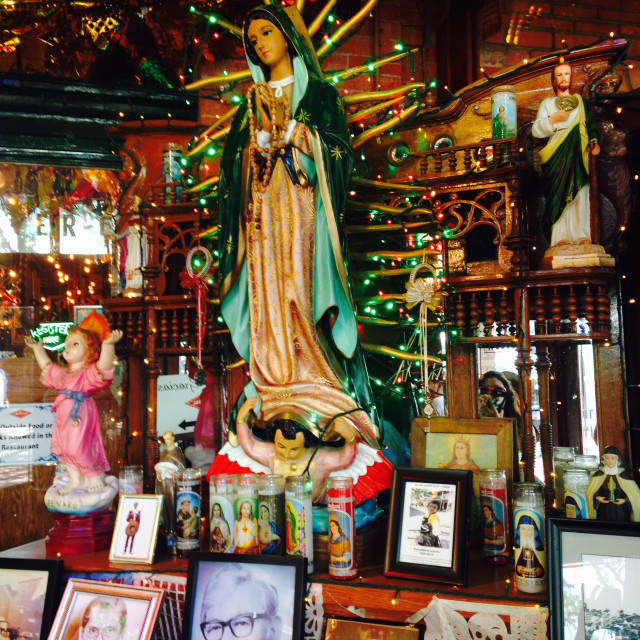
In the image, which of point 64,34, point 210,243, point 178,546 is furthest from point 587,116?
point 64,34

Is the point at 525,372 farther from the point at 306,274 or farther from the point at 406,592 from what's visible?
the point at 406,592

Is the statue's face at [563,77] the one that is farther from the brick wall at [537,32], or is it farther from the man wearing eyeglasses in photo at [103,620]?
the man wearing eyeglasses in photo at [103,620]

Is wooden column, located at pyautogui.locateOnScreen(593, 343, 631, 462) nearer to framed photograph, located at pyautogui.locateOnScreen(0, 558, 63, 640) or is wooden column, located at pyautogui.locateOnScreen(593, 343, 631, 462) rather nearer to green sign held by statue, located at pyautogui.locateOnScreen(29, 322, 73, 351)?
framed photograph, located at pyautogui.locateOnScreen(0, 558, 63, 640)

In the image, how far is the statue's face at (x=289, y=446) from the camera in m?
2.32

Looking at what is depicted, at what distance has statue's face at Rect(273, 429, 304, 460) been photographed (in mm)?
2324

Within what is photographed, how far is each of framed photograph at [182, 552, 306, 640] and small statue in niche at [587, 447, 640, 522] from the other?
0.80 meters

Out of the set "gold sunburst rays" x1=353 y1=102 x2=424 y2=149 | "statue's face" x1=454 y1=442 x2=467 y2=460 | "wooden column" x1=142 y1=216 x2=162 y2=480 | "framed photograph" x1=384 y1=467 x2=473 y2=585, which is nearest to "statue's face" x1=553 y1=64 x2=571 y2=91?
"gold sunburst rays" x1=353 y1=102 x2=424 y2=149

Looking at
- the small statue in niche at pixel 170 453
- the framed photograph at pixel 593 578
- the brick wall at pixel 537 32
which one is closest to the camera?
A: the framed photograph at pixel 593 578

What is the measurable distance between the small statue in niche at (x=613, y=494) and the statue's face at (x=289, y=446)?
0.88 m

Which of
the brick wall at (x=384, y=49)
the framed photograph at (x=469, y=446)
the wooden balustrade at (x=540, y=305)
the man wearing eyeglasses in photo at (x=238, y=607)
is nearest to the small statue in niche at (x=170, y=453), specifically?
the man wearing eyeglasses in photo at (x=238, y=607)

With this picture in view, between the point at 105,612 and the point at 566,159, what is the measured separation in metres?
2.07

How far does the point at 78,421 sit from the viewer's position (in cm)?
254

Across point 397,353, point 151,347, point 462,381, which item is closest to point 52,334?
point 151,347

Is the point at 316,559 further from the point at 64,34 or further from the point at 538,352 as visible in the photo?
the point at 64,34
